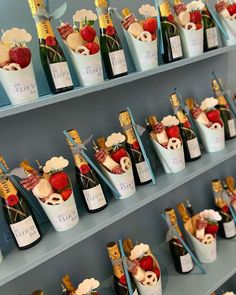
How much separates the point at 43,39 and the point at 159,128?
1.86 feet

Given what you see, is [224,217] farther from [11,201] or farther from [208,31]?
[11,201]

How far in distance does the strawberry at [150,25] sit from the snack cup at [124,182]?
21.1 inches

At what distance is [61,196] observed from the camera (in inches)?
44.5

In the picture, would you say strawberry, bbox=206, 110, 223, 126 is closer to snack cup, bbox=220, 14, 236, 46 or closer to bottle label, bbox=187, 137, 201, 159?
bottle label, bbox=187, 137, 201, 159

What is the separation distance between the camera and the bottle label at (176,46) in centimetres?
141

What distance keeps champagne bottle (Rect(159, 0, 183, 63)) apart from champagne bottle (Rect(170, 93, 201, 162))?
0.17 meters

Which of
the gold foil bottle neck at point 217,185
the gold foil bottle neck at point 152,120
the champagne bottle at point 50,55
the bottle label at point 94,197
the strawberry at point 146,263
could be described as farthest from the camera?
the gold foil bottle neck at point 217,185

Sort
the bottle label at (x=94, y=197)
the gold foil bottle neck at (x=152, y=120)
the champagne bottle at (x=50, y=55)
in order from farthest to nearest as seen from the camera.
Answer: the gold foil bottle neck at (x=152, y=120)
the bottle label at (x=94, y=197)
the champagne bottle at (x=50, y=55)

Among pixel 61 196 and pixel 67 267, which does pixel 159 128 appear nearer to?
pixel 61 196

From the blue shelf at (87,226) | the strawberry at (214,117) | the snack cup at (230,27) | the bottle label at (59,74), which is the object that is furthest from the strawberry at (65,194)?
the snack cup at (230,27)

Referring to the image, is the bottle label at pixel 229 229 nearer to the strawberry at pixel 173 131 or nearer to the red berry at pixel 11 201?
the strawberry at pixel 173 131

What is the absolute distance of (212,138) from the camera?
1.56 metres

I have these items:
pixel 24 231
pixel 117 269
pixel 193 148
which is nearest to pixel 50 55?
pixel 24 231

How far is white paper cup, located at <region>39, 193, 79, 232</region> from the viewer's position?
1125 millimetres
